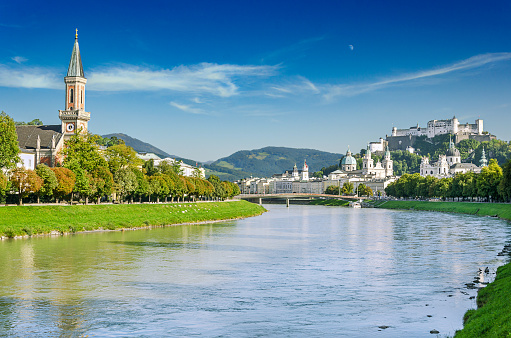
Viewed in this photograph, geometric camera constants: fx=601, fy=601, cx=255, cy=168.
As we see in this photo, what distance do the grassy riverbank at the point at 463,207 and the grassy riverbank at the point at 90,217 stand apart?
3495 centimetres

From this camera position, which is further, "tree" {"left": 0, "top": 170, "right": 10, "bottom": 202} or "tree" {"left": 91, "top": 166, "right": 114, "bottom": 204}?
"tree" {"left": 91, "top": 166, "right": 114, "bottom": 204}

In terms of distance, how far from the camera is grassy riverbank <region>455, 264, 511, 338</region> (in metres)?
13.7

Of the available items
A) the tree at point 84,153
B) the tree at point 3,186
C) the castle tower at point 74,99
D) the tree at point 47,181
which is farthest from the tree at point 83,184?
the castle tower at point 74,99

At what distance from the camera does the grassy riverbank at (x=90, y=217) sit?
141 feet

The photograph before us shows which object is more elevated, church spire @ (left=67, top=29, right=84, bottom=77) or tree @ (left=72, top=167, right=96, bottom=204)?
church spire @ (left=67, top=29, right=84, bottom=77)

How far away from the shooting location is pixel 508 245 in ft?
128

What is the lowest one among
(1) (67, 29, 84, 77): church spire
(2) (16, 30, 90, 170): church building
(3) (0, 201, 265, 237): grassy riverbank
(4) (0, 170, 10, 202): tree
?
(3) (0, 201, 265, 237): grassy riverbank

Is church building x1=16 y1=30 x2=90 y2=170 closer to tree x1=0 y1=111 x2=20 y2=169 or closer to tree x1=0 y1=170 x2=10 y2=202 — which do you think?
tree x1=0 y1=111 x2=20 y2=169

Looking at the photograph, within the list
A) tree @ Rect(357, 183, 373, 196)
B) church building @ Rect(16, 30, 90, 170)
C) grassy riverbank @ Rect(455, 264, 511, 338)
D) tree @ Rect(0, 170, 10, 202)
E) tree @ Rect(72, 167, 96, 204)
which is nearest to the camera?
grassy riverbank @ Rect(455, 264, 511, 338)

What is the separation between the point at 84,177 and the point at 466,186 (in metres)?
68.4

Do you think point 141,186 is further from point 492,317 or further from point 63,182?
point 492,317

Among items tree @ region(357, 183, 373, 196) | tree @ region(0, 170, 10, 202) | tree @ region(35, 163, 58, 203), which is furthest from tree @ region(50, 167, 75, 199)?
tree @ region(357, 183, 373, 196)

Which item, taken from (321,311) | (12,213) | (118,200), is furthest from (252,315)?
(118,200)

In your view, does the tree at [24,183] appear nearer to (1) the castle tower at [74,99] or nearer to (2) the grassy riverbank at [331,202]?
(1) the castle tower at [74,99]
